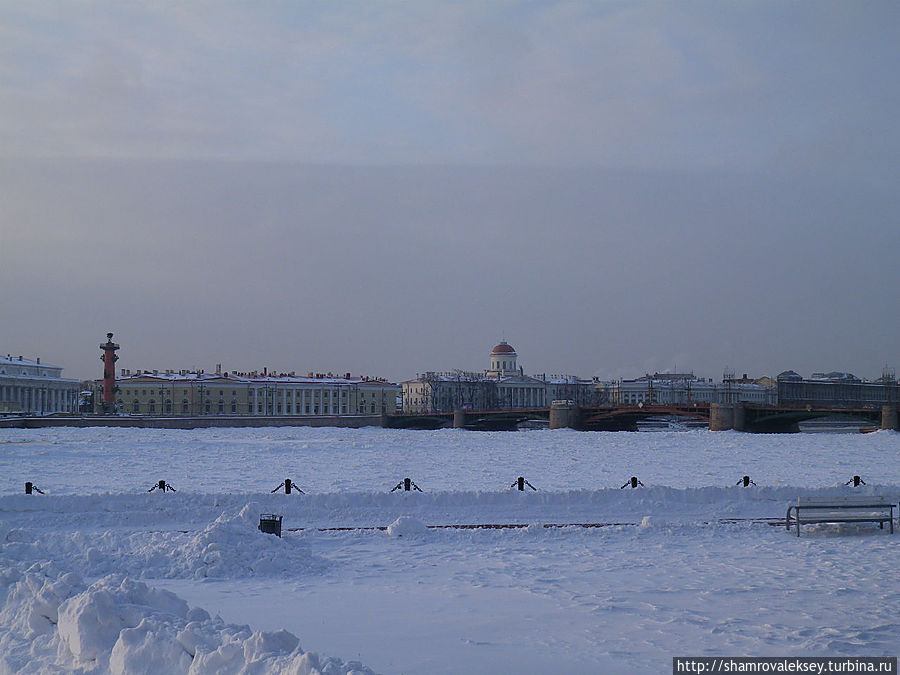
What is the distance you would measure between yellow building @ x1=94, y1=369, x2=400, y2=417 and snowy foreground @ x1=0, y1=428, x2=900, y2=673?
2705 inches

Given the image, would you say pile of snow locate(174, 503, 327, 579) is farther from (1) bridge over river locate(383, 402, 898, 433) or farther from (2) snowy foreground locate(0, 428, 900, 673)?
(1) bridge over river locate(383, 402, 898, 433)

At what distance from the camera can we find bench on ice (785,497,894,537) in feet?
39.2

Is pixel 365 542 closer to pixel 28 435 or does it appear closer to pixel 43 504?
pixel 43 504

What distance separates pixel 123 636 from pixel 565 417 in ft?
177

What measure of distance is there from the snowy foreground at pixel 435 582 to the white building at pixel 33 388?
65.7 metres

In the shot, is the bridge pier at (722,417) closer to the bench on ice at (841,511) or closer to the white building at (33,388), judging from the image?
the bench on ice at (841,511)

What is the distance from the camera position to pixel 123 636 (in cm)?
564

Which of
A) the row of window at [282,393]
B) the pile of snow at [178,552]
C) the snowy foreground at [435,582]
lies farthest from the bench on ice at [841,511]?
the row of window at [282,393]

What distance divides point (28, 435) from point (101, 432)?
4477 mm

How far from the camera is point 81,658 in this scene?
5840mm

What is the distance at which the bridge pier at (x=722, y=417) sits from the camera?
172ft

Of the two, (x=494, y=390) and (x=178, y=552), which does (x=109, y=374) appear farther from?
(x=178, y=552)

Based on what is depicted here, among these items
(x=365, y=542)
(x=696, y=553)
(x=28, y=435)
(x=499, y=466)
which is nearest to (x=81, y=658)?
(x=365, y=542)

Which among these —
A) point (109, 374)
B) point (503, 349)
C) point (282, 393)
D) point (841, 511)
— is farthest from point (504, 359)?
point (841, 511)
